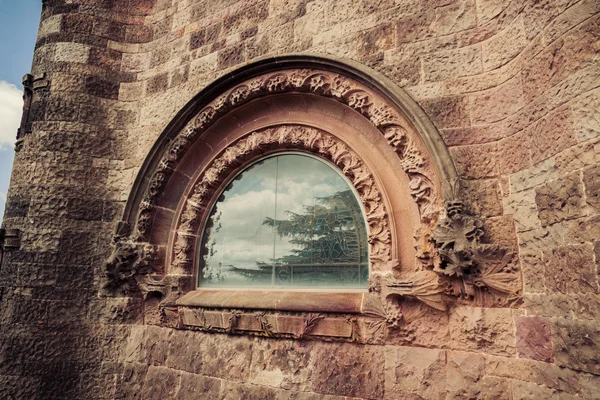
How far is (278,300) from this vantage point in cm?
320

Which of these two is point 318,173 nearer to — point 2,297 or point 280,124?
point 280,124

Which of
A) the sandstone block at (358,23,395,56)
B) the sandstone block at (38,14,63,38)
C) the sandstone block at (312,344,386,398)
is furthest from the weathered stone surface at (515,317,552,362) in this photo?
the sandstone block at (38,14,63,38)

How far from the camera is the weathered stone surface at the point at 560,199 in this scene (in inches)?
79.0

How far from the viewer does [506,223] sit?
2.47 meters

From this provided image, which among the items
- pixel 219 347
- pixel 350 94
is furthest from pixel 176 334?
pixel 350 94

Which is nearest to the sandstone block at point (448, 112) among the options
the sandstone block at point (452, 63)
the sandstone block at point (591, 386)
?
the sandstone block at point (452, 63)

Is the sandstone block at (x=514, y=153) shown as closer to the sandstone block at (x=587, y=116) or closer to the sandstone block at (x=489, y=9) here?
the sandstone block at (x=587, y=116)

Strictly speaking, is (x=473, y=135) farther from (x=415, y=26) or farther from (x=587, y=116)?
(x=415, y=26)

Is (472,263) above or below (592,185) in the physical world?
below

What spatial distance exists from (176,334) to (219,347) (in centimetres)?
52

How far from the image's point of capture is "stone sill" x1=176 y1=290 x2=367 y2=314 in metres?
2.92

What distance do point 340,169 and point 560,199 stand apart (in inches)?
65.1

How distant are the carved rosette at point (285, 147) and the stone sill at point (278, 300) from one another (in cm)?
34

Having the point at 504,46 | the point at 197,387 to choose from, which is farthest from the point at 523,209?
the point at 197,387
